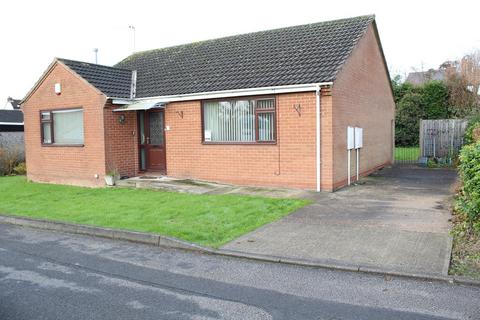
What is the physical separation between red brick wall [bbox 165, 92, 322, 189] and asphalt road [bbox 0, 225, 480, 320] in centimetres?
626

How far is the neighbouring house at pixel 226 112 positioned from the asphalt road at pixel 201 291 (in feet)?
21.5

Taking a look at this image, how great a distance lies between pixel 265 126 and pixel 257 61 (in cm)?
264

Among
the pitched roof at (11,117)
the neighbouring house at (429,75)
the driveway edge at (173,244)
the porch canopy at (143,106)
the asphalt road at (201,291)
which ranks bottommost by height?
the asphalt road at (201,291)

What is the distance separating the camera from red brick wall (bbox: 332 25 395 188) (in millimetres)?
12883

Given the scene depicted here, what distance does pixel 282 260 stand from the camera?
634 centimetres

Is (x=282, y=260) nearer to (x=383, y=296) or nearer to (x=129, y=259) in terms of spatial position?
(x=383, y=296)

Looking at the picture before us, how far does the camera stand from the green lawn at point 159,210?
8.12 meters

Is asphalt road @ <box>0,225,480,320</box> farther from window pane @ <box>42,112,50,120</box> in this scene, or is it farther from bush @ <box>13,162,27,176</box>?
bush @ <box>13,162,27,176</box>

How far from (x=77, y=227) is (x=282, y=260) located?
14.7 feet

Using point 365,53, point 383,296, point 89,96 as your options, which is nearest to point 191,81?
point 89,96

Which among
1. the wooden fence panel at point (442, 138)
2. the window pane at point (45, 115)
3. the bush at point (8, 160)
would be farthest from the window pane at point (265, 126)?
the bush at point (8, 160)

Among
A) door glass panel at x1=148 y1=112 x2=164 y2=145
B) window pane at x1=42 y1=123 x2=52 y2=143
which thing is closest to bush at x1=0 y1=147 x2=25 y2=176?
window pane at x1=42 y1=123 x2=52 y2=143

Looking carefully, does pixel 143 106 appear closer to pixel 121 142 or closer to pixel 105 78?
pixel 121 142

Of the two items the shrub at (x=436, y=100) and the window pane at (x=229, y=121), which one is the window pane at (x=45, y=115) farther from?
the shrub at (x=436, y=100)
